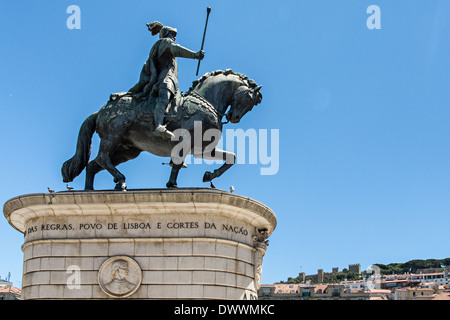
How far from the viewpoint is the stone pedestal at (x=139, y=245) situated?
49.1 ft

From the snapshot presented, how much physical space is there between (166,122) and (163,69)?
158 centimetres

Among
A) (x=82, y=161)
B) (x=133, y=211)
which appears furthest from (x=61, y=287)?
(x=82, y=161)

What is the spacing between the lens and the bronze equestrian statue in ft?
55.2

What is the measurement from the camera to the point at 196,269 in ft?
49.2

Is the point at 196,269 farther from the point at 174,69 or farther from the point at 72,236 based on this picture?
the point at 174,69

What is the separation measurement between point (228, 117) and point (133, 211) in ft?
12.8

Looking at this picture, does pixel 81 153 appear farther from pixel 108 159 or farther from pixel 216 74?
pixel 216 74

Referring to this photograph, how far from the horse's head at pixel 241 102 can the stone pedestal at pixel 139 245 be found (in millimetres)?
2861

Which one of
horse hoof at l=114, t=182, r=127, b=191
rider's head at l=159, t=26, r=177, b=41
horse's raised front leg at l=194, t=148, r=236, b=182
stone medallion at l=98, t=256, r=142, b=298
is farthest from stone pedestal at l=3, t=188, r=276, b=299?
rider's head at l=159, t=26, r=177, b=41

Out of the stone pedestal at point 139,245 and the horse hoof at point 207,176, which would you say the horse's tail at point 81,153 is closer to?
the stone pedestal at point 139,245

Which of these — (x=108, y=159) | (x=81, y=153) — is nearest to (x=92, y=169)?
(x=81, y=153)

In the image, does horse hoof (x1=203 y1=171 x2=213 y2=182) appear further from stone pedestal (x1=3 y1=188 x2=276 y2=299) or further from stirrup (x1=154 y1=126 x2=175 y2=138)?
stone pedestal (x1=3 y1=188 x2=276 y2=299)

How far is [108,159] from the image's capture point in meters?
17.1

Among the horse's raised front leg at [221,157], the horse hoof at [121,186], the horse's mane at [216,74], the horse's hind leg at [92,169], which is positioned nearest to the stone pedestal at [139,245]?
the horse hoof at [121,186]
